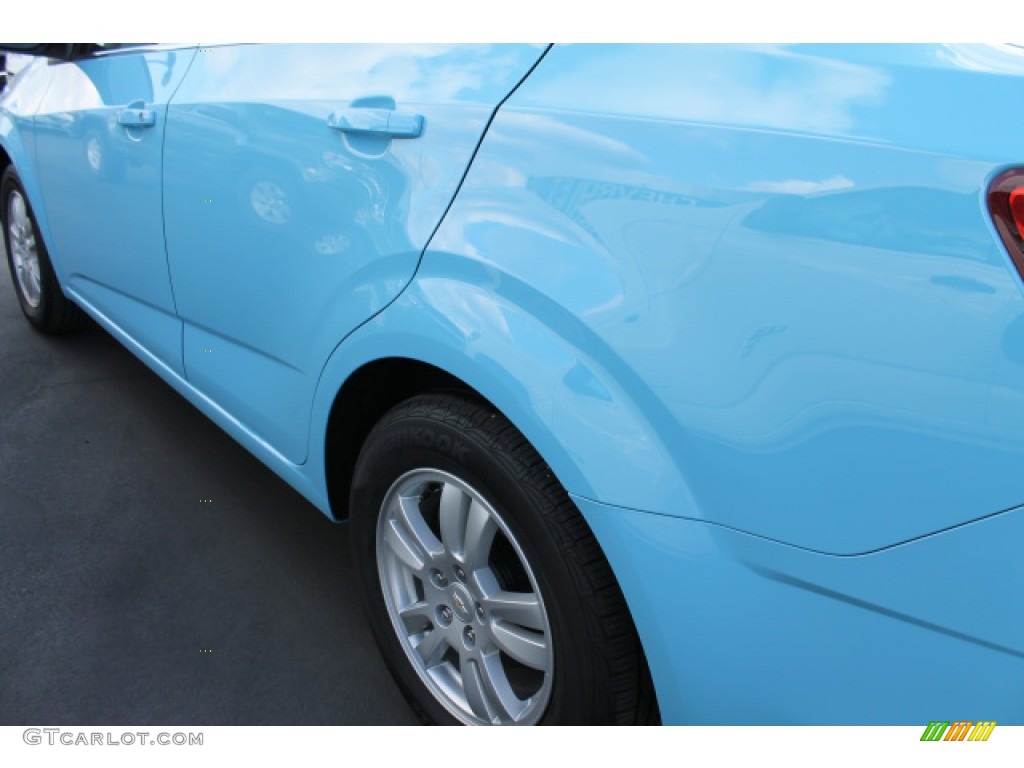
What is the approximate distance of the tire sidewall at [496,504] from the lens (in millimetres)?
1346

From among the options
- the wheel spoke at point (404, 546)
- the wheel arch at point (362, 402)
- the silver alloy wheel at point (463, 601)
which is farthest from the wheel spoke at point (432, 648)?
A: the wheel arch at point (362, 402)

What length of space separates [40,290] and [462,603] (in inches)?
117

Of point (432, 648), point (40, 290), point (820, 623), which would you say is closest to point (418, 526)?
point (432, 648)

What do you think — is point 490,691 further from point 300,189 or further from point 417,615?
point 300,189

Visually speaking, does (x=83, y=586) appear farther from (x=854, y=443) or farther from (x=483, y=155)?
(x=854, y=443)

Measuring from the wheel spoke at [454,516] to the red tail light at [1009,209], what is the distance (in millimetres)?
955

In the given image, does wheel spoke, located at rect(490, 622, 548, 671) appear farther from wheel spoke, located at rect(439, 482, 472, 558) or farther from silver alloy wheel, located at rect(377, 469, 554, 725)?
wheel spoke, located at rect(439, 482, 472, 558)

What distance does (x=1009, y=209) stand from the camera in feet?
2.91

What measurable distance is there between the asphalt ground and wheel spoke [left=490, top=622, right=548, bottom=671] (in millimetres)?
477

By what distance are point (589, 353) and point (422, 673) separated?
0.91 meters

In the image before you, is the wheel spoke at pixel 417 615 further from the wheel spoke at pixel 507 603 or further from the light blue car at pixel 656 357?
the wheel spoke at pixel 507 603

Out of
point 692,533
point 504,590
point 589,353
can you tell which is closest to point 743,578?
point 692,533

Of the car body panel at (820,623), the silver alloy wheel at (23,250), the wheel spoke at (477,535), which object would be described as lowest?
the silver alloy wheel at (23,250)

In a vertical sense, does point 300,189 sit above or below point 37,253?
above
